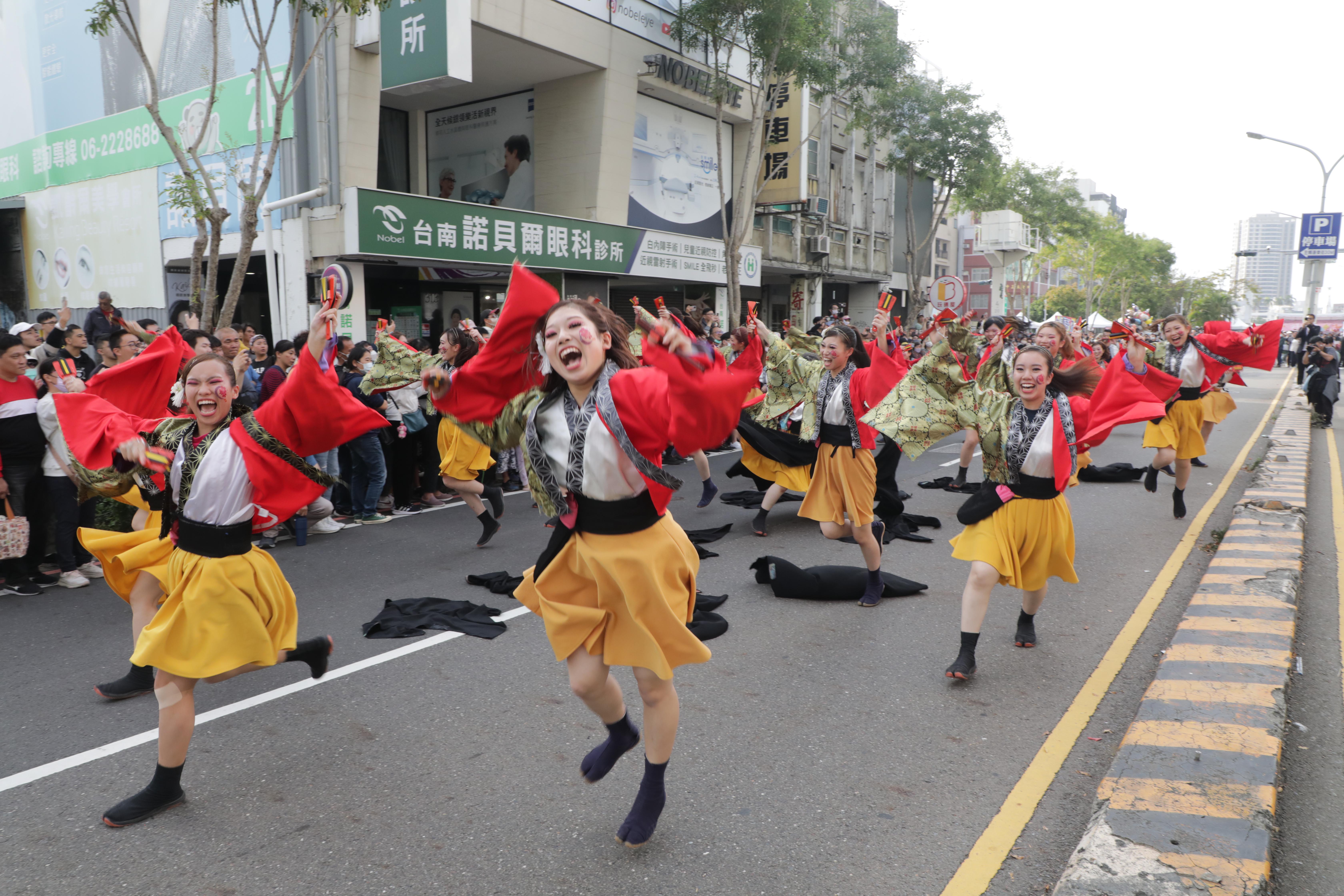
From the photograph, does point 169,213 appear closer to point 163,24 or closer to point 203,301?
point 163,24

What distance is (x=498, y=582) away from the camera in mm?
6316

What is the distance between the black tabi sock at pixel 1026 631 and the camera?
5125mm

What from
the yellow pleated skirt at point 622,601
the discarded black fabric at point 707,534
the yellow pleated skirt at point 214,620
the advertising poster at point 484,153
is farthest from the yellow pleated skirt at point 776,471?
the advertising poster at point 484,153


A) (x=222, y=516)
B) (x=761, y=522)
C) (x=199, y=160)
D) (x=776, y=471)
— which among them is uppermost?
(x=199, y=160)

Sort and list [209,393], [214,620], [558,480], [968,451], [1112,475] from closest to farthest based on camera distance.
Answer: [558,480] < [214,620] < [209,393] < [968,451] < [1112,475]

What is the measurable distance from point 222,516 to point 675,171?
2077cm

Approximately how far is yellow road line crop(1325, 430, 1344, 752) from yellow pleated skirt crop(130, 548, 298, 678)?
5.09 m

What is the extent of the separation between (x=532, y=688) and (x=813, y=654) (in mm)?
1571

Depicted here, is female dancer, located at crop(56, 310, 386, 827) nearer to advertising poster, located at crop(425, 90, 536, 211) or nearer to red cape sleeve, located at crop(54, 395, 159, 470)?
red cape sleeve, located at crop(54, 395, 159, 470)

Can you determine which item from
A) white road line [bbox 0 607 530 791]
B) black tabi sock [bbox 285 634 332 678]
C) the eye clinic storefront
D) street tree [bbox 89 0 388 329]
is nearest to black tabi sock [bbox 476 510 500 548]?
white road line [bbox 0 607 530 791]

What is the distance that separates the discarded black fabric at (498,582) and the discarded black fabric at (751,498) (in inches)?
132

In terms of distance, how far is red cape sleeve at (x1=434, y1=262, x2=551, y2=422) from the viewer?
3.29 meters

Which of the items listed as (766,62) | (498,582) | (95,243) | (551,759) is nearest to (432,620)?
(498,582)

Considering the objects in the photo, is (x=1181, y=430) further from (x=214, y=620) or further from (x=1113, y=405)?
(x=214, y=620)
